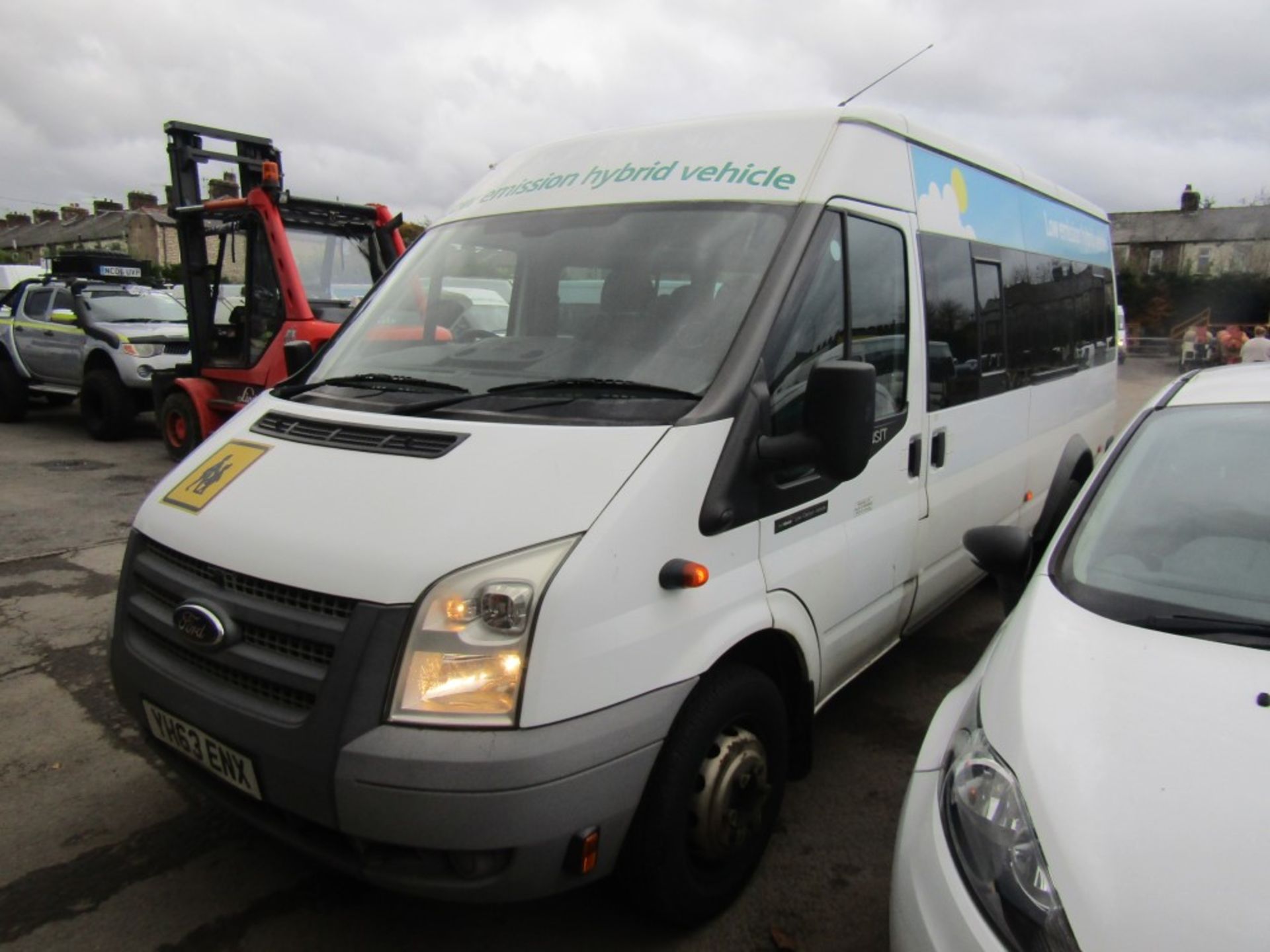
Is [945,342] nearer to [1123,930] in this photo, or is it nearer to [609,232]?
[609,232]

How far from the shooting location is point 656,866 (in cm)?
221

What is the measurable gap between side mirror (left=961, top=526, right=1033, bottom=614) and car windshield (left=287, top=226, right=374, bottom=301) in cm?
616

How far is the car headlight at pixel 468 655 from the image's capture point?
193cm

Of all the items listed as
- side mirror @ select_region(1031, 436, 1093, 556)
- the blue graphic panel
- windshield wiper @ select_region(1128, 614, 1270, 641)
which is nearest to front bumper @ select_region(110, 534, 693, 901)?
windshield wiper @ select_region(1128, 614, 1270, 641)

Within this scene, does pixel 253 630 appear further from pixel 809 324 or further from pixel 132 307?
pixel 132 307

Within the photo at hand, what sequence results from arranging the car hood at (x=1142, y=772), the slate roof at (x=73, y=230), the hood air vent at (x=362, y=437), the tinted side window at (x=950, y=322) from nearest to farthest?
the car hood at (x=1142, y=772) → the hood air vent at (x=362, y=437) → the tinted side window at (x=950, y=322) → the slate roof at (x=73, y=230)

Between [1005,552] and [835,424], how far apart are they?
2.87ft

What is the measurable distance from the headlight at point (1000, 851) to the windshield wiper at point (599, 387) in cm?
116

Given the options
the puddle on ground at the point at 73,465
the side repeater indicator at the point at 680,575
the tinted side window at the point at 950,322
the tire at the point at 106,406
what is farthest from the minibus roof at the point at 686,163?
the tire at the point at 106,406

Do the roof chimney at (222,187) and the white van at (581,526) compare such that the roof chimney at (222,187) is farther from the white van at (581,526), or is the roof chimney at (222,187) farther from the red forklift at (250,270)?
the white van at (581,526)

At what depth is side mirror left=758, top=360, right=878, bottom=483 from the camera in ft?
7.59

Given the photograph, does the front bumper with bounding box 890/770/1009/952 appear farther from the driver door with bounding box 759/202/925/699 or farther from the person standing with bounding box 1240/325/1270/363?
the person standing with bounding box 1240/325/1270/363

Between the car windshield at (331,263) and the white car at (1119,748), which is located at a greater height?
the car windshield at (331,263)

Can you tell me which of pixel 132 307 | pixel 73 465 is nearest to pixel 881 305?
pixel 73 465
